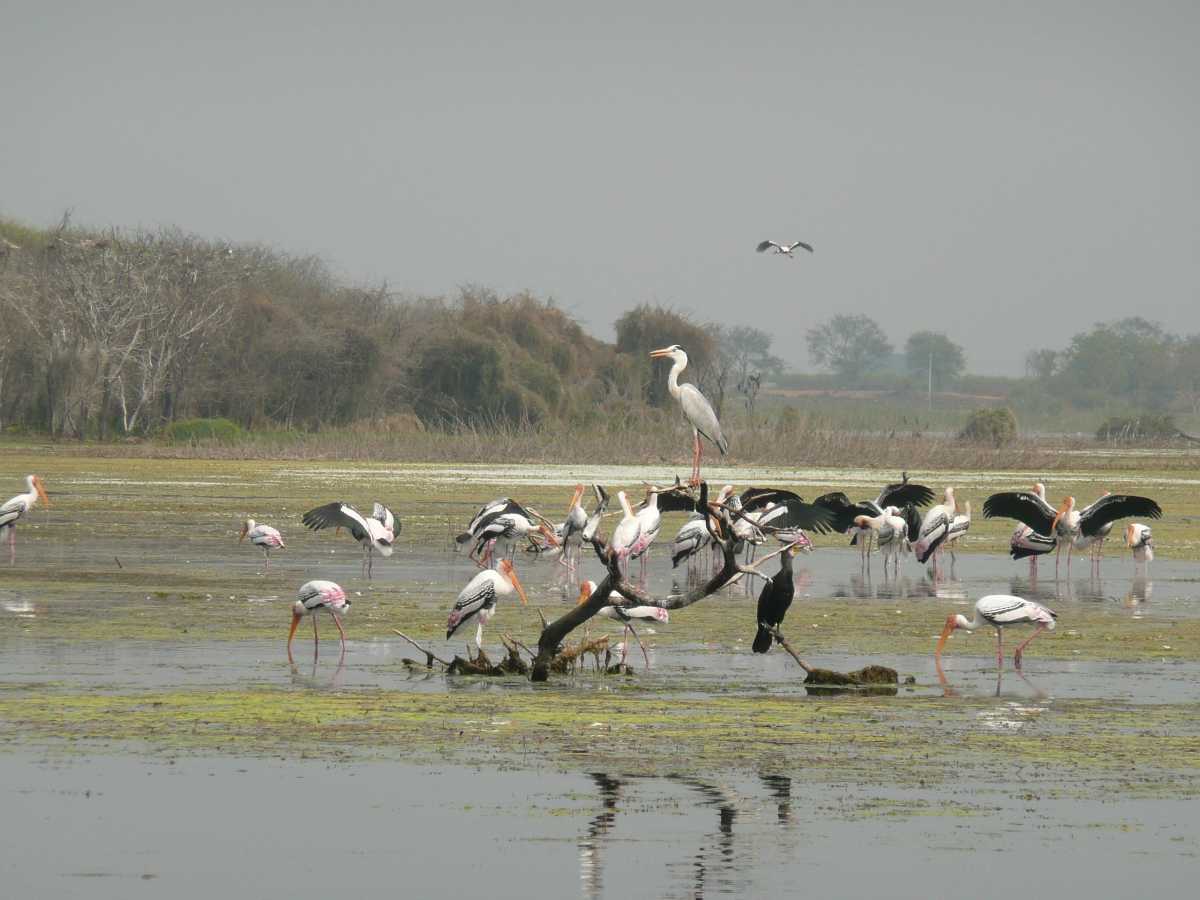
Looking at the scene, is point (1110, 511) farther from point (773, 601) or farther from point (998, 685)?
point (773, 601)

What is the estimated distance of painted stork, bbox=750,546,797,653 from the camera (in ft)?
38.1

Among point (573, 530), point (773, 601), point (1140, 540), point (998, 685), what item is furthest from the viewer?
point (1140, 540)

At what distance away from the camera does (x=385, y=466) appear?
1772 inches

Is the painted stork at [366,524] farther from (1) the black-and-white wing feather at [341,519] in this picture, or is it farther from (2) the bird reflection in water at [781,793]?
(2) the bird reflection in water at [781,793]

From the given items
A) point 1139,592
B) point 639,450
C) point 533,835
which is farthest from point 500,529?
point 639,450

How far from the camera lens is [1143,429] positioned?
77188 millimetres

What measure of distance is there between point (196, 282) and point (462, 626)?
171 feet

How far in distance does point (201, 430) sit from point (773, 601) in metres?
46.3

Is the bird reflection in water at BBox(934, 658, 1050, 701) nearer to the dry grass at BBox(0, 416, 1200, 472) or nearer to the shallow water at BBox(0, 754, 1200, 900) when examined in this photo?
the shallow water at BBox(0, 754, 1200, 900)

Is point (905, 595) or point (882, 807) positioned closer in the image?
point (882, 807)

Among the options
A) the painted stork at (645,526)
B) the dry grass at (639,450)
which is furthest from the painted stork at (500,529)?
the dry grass at (639,450)

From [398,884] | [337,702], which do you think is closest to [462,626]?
[337,702]

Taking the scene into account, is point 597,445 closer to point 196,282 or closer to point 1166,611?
point 196,282

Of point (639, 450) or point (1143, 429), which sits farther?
point (1143, 429)
